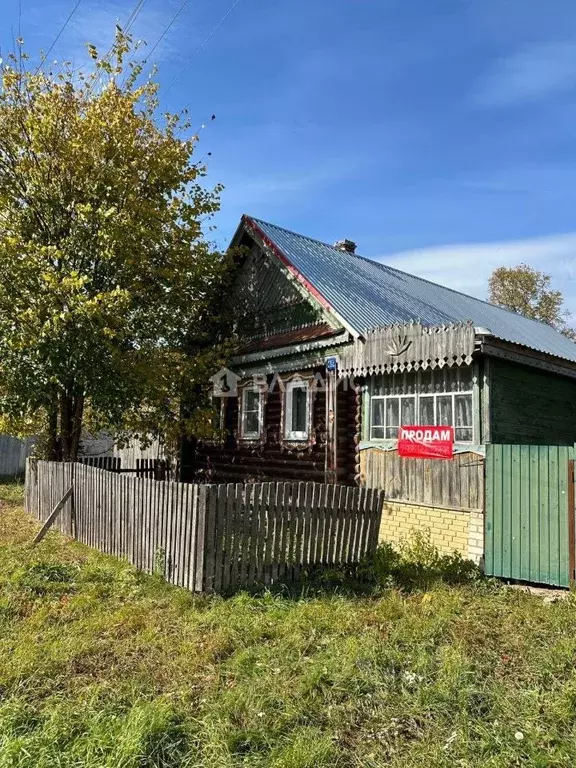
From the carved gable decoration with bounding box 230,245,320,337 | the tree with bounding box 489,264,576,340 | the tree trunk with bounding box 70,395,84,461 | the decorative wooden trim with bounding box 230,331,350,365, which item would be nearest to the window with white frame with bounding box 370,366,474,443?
the decorative wooden trim with bounding box 230,331,350,365

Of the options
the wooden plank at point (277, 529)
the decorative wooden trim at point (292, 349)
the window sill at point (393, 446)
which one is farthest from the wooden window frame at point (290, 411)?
the wooden plank at point (277, 529)

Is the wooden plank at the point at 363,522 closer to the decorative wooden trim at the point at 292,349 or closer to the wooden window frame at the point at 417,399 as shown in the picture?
the wooden window frame at the point at 417,399

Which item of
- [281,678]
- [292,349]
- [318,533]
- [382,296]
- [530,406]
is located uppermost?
[382,296]

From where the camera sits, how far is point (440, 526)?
880cm

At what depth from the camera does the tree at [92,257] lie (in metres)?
10.7

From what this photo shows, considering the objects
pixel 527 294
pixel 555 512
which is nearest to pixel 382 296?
pixel 555 512

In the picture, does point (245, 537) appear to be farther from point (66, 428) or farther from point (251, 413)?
point (66, 428)

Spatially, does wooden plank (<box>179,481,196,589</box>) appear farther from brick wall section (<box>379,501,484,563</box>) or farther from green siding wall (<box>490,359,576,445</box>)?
green siding wall (<box>490,359,576,445</box>)

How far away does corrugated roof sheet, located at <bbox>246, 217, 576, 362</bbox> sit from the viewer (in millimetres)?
11836

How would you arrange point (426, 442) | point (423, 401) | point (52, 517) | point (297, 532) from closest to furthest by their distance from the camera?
point (297, 532)
point (426, 442)
point (52, 517)
point (423, 401)

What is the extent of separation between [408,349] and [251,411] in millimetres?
5737

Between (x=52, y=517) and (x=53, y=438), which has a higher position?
(x=53, y=438)

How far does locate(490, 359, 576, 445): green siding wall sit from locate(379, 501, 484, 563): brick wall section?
1.32m

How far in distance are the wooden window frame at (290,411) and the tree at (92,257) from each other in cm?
237
